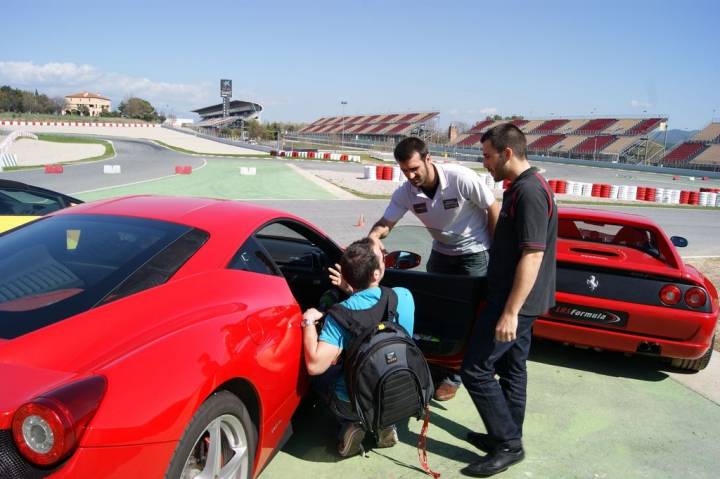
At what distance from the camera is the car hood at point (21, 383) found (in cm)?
156

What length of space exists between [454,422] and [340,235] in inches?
274

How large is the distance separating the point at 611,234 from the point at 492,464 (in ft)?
9.36

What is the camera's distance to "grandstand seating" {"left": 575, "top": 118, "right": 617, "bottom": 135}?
81.0m

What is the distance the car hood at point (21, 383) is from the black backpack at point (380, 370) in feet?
4.43

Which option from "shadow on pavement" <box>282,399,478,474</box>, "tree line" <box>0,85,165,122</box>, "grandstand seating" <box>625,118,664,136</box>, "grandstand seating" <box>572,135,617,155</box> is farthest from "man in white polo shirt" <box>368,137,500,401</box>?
"tree line" <box>0,85,165,122</box>

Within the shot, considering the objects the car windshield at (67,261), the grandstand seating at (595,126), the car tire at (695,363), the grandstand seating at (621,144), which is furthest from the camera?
the grandstand seating at (595,126)

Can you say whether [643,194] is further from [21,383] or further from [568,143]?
[568,143]

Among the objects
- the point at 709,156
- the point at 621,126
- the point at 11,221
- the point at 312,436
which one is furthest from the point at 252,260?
the point at 621,126

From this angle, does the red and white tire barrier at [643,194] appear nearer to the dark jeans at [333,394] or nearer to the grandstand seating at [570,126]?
the dark jeans at [333,394]

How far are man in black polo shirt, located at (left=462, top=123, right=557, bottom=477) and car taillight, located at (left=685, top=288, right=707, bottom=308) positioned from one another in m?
1.75

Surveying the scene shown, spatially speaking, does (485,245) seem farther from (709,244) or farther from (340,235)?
(709,244)

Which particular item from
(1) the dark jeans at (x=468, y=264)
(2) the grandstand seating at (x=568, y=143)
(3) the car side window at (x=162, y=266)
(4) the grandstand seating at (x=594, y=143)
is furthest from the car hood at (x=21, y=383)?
(2) the grandstand seating at (x=568, y=143)

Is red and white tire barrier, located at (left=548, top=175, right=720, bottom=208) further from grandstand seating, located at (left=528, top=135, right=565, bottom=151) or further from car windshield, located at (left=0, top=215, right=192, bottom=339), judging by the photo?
grandstand seating, located at (left=528, top=135, right=565, bottom=151)

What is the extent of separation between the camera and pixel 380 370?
8.77 ft
